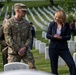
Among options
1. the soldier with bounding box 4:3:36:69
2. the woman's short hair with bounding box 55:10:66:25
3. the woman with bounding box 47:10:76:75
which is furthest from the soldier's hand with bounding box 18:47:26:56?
the woman's short hair with bounding box 55:10:66:25

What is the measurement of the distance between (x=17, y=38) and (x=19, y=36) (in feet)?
0.26

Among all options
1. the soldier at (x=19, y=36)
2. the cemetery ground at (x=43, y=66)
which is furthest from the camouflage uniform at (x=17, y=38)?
the cemetery ground at (x=43, y=66)

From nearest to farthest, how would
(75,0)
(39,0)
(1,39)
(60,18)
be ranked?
A: 1. (60,18)
2. (1,39)
3. (75,0)
4. (39,0)

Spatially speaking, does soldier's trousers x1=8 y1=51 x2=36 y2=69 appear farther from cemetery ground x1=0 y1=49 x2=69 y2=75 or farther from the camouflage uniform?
cemetery ground x1=0 y1=49 x2=69 y2=75

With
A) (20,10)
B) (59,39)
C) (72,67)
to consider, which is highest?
(20,10)

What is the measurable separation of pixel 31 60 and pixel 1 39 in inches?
111

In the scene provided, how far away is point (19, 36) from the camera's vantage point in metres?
8.28

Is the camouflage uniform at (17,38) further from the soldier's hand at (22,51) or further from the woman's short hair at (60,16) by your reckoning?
the woman's short hair at (60,16)

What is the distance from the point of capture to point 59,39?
355 inches

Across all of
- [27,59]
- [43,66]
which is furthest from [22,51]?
[43,66]

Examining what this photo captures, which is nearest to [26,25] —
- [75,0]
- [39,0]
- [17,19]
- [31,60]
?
[17,19]

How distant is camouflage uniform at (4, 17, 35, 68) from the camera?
8.23m

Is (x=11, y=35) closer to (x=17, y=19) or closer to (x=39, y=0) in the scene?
(x=17, y=19)

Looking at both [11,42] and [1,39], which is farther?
[1,39]
